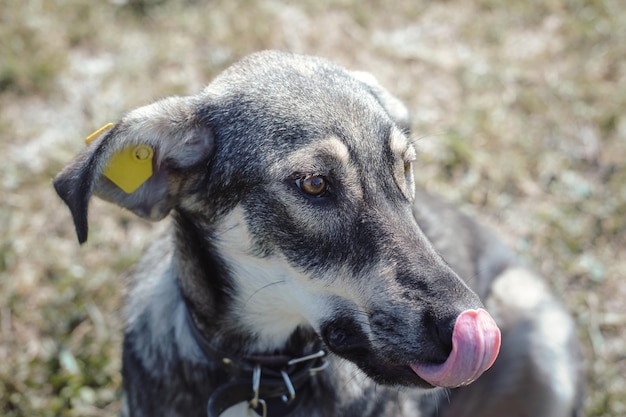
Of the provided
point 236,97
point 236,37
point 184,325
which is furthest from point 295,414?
point 236,37

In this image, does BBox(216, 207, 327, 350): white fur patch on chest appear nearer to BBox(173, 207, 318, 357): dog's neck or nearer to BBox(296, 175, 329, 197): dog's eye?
BBox(173, 207, 318, 357): dog's neck

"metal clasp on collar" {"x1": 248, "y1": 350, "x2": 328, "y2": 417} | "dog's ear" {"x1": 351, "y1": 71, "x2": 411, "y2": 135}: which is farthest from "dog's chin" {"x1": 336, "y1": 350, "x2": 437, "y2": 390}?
"dog's ear" {"x1": 351, "y1": 71, "x2": 411, "y2": 135}

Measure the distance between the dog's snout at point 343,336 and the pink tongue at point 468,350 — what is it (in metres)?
0.29

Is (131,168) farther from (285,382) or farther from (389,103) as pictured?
(389,103)

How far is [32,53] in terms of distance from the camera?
5.82 metres

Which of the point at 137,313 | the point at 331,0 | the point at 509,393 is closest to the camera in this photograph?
the point at 137,313

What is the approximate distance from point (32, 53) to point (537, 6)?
4781 mm

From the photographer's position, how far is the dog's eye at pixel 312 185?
273 centimetres

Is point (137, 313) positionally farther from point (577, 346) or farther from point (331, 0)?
point (331, 0)

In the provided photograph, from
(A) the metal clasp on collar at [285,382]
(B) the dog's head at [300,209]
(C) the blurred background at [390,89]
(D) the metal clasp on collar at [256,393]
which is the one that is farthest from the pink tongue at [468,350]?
(C) the blurred background at [390,89]

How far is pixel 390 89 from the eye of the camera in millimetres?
6148

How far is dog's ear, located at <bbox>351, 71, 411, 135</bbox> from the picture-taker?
3400mm

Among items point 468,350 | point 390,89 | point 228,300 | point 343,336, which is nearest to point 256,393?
point 228,300

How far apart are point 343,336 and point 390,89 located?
3765 mm
